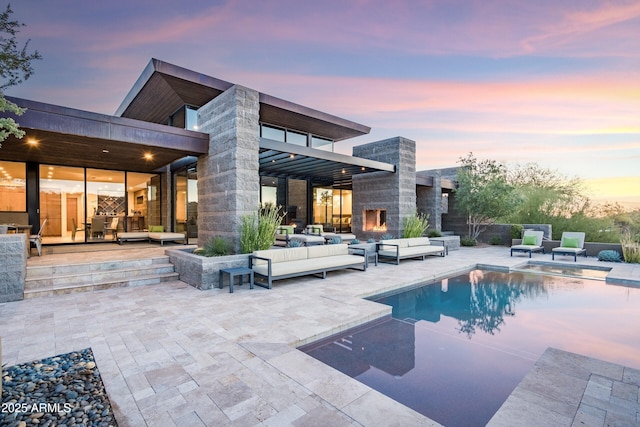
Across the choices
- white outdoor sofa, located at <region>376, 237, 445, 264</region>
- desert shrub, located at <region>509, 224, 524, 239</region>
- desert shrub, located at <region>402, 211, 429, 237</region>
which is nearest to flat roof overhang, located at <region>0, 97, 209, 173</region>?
white outdoor sofa, located at <region>376, 237, 445, 264</region>

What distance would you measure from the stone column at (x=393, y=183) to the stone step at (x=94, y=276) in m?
9.07

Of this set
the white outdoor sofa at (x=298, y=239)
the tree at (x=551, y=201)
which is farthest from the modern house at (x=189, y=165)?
the tree at (x=551, y=201)

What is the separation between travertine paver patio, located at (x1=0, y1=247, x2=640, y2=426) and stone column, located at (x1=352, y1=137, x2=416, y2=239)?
6.94m

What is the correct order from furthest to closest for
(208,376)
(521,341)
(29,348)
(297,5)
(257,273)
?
(297,5), (257,273), (521,341), (29,348), (208,376)

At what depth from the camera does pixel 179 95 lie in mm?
10219

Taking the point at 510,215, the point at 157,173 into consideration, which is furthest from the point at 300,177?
the point at 510,215

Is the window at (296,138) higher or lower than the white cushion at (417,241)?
higher

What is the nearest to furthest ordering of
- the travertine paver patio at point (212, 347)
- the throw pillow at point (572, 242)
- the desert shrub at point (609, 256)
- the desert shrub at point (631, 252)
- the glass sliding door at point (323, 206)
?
the travertine paver patio at point (212, 347) → the desert shrub at point (631, 252) → the desert shrub at point (609, 256) → the throw pillow at point (572, 242) → the glass sliding door at point (323, 206)

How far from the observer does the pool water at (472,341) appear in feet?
9.13

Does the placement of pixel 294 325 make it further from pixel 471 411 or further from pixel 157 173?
pixel 157 173

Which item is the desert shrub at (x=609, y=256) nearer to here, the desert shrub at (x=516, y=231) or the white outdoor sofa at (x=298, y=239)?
the desert shrub at (x=516, y=231)

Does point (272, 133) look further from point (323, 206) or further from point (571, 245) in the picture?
point (571, 245)

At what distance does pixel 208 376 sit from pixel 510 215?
52.1 feet

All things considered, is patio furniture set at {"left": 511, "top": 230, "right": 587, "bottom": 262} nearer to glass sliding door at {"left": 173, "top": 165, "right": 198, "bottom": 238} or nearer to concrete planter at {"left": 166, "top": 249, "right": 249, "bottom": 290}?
concrete planter at {"left": 166, "top": 249, "right": 249, "bottom": 290}
